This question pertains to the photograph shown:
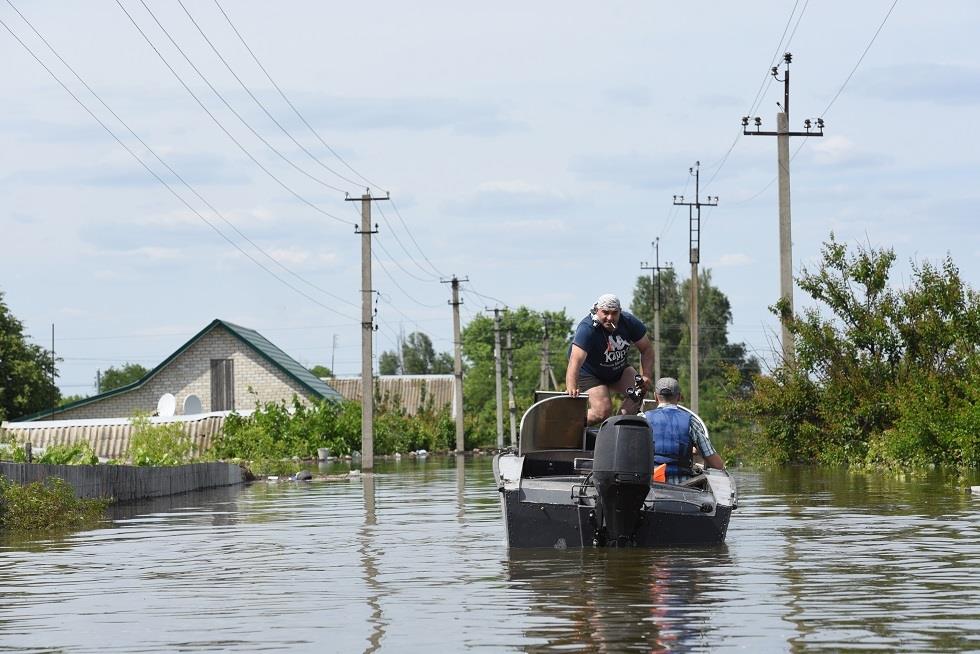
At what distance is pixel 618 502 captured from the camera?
43.7 feet

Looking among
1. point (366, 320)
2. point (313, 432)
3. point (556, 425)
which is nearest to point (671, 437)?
point (556, 425)

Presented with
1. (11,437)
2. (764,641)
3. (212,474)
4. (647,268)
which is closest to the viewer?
(764,641)

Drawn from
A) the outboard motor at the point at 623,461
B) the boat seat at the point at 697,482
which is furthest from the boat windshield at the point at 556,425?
the outboard motor at the point at 623,461

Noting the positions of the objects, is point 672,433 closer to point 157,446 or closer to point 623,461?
Answer: point 623,461

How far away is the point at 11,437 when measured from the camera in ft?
92.6

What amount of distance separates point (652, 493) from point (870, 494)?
1063 cm

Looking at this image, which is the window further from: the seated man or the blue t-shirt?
the seated man

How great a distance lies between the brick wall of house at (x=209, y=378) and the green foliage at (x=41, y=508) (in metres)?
51.5

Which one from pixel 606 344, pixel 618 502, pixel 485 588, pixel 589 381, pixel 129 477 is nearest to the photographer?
pixel 485 588

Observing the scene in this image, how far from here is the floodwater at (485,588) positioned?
903cm

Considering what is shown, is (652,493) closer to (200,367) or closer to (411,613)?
(411,613)

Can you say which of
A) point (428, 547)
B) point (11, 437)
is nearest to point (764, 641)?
point (428, 547)

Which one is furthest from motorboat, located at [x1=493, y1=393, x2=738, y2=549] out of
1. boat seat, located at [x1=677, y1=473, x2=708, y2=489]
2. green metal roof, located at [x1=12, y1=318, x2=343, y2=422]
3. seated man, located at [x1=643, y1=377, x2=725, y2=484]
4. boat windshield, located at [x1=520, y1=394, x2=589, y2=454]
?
green metal roof, located at [x1=12, y1=318, x2=343, y2=422]

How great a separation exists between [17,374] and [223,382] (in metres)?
9.75
